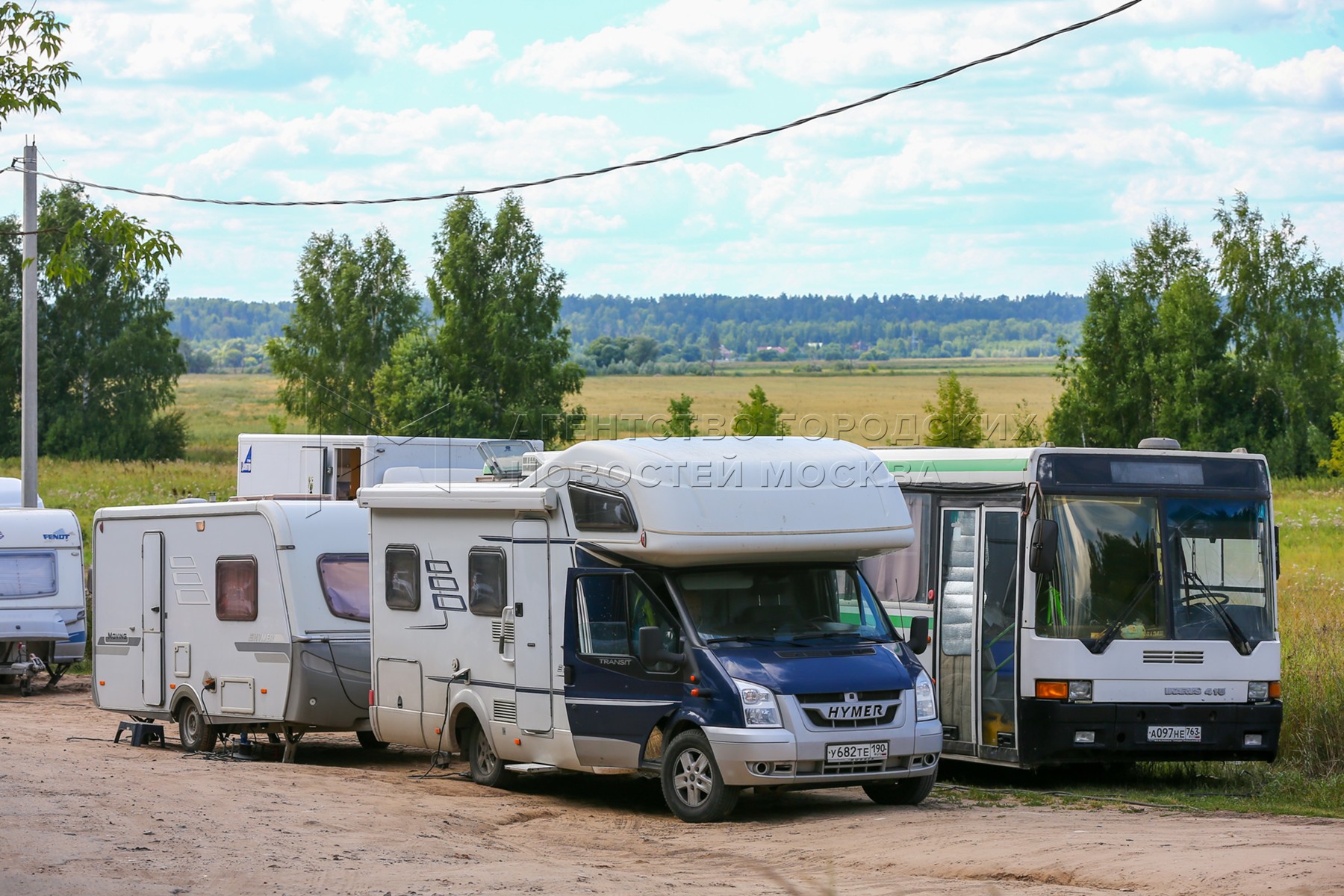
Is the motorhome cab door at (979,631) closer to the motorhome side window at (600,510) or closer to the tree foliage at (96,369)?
the motorhome side window at (600,510)

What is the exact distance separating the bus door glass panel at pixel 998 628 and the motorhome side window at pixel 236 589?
7.00m

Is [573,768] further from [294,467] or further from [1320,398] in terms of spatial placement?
[1320,398]

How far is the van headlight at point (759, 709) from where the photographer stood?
1091 cm

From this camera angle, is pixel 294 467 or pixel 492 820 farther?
pixel 294 467

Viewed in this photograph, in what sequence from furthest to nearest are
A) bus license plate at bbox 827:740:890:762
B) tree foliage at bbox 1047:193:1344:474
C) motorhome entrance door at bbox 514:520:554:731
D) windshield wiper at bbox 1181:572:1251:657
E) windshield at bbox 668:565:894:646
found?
1. tree foliage at bbox 1047:193:1344:474
2. windshield wiper at bbox 1181:572:1251:657
3. motorhome entrance door at bbox 514:520:554:731
4. windshield at bbox 668:565:894:646
5. bus license plate at bbox 827:740:890:762

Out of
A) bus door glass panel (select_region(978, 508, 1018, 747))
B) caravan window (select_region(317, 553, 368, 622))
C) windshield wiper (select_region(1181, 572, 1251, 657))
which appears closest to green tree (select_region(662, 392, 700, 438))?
caravan window (select_region(317, 553, 368, 622))

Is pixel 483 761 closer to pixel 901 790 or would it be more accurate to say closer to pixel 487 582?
pixel 487 582

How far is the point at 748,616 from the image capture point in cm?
1173

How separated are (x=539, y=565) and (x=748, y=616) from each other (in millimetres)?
1770

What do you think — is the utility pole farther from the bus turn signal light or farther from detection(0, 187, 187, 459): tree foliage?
detection(0, 187, 187, 459): tree foliage

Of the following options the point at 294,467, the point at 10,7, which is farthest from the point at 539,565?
the point at 294,467

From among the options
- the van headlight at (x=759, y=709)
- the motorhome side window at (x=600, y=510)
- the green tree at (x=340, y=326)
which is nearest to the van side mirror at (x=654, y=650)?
the van headlight at (x=759, y=709)

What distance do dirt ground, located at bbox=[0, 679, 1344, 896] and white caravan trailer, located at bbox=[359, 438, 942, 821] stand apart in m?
0.46

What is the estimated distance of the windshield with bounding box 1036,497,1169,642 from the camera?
1273cm
